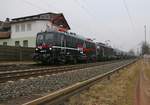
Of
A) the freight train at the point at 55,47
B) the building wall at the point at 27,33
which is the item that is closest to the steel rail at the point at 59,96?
the freight train at the point at 55,47

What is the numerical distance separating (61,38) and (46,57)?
2404 millimetres

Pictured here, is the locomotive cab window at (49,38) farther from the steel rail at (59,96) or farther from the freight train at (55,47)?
the steel rail at (59,96)

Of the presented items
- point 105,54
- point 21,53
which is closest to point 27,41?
point 105,54

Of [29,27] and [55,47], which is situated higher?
[29,27]

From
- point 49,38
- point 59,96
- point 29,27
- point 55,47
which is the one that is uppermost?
point 29,27

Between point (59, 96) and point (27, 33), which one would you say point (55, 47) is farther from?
point (27, 33)

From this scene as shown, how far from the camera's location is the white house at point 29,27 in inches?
2194

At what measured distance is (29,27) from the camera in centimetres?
5744

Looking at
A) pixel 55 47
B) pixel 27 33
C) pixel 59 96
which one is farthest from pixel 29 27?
pixel 59 96

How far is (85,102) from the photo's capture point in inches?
343

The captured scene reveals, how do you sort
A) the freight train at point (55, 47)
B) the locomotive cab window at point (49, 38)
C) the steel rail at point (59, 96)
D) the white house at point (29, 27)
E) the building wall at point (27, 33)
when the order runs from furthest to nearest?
the white house at point (29, 27) < the building wall at point (27, 33) < the locomotive cab window at point (49, 38) < the freight train at point (55, 47) < the steel rail at point (59, 96)

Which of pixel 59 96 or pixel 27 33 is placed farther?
pixel 27 33

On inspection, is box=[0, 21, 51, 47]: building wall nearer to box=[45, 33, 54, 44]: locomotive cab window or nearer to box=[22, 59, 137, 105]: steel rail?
box=[45, 33, 54, 44]: locomotive cab window

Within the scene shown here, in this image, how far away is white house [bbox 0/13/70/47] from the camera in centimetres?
5572
